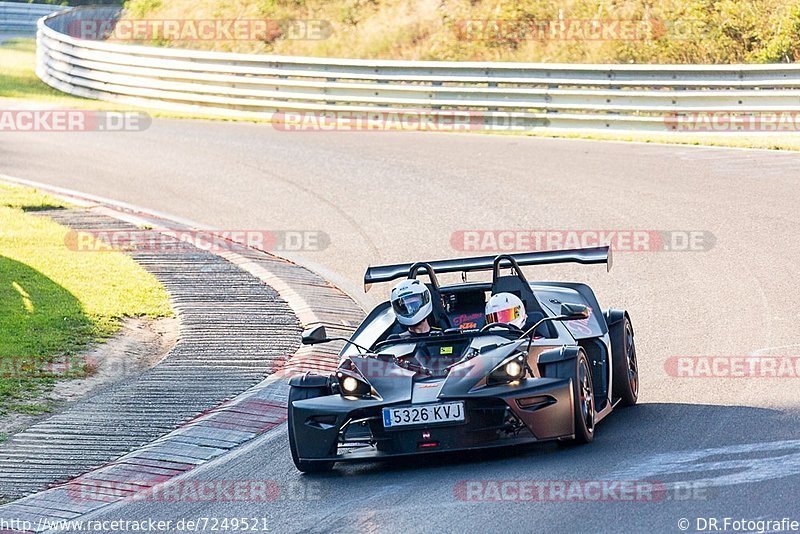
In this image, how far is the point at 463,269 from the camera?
962 centimetres

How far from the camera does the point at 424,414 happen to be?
25.8ft

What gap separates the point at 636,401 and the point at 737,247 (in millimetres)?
5081

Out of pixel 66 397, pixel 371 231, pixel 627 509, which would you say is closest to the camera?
pixel 627 509

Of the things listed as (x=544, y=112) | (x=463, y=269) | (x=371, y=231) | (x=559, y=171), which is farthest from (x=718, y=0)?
(x=463, y=269)

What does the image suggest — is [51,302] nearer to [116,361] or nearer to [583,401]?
[116,361]

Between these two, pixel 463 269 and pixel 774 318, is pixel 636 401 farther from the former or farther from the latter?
pixel 774 318

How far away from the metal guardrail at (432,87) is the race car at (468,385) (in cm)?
1164

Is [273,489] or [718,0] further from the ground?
[718,0]
